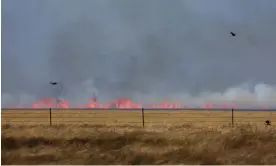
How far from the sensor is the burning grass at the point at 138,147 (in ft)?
48.8

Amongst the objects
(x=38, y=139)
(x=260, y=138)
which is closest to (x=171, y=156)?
(x=260, y=138)

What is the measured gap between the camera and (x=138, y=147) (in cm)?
1664

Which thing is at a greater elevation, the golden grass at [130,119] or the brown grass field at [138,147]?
the golden grass at [130,119]

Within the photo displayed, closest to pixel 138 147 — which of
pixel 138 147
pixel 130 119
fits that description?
pixel 138 147

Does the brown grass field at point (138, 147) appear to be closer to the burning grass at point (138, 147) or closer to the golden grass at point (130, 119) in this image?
the burning grass at point (138, 147)

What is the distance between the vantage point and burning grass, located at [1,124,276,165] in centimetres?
1486

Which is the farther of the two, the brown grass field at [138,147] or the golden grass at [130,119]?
the golden grass at [130,119]

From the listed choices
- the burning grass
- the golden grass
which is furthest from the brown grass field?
the golden grass

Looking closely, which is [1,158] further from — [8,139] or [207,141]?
[207,141]

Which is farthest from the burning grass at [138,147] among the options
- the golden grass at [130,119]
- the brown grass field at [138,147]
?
the golden grass at [130,119]

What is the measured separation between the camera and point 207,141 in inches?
683

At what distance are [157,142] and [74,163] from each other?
15.2 ft

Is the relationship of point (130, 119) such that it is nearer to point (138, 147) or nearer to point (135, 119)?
point (135, 119)

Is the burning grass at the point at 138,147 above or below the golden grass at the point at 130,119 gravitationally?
below
